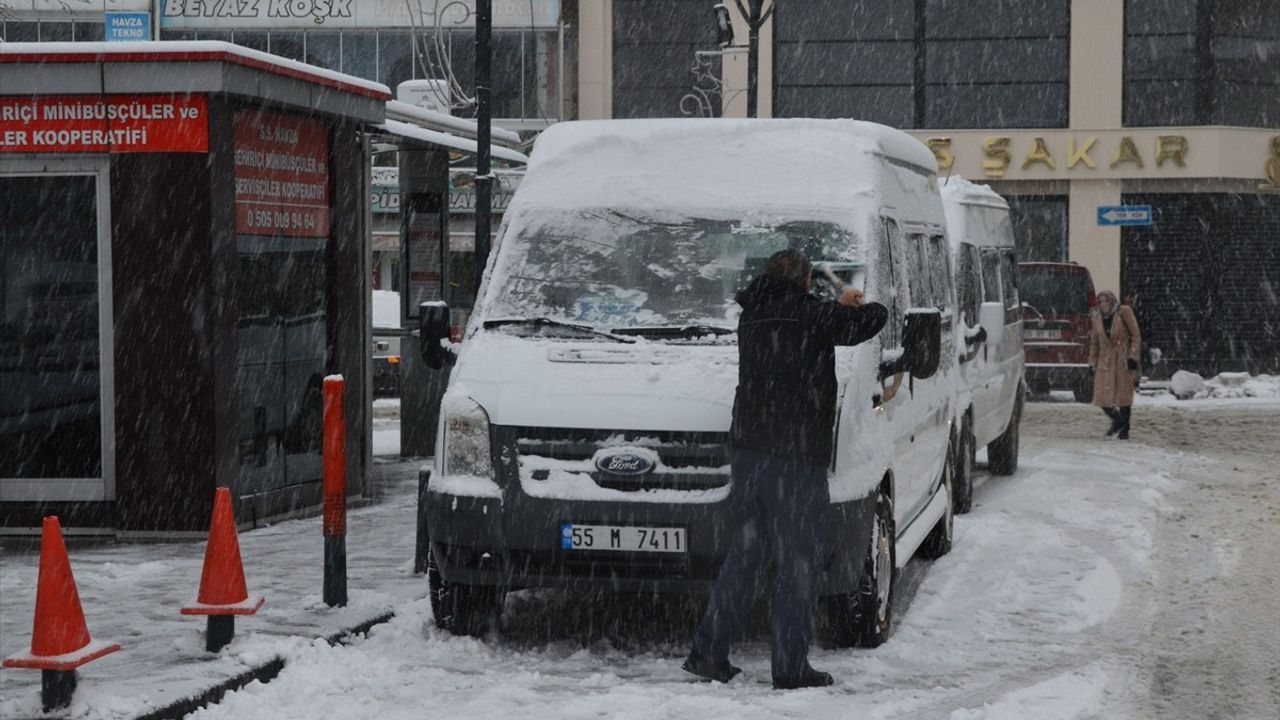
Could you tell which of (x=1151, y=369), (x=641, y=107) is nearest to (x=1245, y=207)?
(x=1151, y=369)

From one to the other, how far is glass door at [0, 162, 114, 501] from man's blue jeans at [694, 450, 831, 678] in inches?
209

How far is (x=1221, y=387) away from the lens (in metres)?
30.0

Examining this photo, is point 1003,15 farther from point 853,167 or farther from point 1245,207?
point 853,167

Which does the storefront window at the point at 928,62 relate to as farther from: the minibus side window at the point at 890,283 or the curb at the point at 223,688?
the curb at the point at 223,688

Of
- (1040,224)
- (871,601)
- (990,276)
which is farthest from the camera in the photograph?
(1040,224)

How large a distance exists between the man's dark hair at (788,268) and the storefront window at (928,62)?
91.7ft

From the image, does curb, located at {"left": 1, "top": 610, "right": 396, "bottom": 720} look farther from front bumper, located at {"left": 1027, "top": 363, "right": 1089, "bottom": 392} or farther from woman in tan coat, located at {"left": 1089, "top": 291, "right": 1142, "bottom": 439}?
front bumper, located at {"left": 1027, "top": 363, "right": 1089, "bottom": 392}

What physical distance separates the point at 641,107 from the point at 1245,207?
37.0 ft

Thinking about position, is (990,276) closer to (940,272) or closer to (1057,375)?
(940,272)

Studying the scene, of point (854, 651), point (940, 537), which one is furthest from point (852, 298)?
point (940, 537)

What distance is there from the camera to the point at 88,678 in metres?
7.24

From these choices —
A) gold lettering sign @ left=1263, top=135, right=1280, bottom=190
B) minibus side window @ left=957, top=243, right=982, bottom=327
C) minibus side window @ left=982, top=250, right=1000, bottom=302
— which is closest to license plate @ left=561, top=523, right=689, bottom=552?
minibus side window @ left=957, top=243, right=982, bottom=327

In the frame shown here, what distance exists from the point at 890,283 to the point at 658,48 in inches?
1098

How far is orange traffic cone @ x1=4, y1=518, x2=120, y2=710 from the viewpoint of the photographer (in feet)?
21.4
